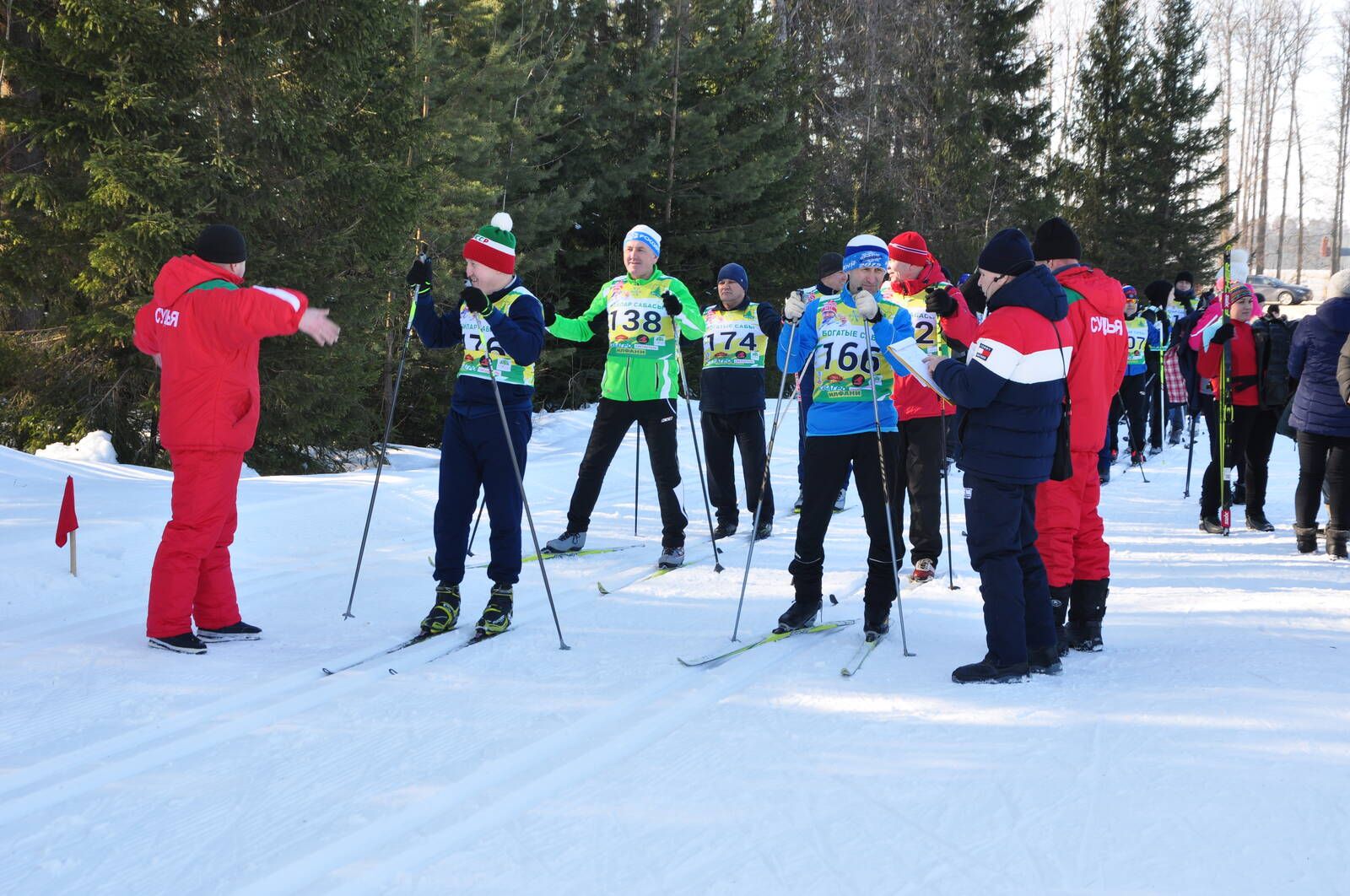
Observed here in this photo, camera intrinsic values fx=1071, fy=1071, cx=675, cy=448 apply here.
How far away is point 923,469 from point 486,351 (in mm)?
2685

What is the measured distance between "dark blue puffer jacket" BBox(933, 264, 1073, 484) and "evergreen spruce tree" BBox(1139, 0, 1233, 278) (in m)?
24.9

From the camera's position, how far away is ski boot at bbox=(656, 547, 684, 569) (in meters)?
6.75

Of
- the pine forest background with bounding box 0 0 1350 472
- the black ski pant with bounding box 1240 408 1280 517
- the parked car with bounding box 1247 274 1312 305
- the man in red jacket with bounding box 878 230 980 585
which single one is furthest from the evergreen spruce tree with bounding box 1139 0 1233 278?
Answer: the man in red jacket with bounding box 878 230 980 585

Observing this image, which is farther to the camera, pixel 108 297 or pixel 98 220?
pixel 108 297

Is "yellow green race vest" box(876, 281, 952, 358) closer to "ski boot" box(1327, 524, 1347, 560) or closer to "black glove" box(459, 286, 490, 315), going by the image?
"ski boot" box(1327, 524, 1347, 560)

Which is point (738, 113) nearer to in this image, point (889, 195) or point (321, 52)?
point (889, 195)

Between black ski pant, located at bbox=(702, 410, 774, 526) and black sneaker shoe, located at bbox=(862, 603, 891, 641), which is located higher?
black ski pant, located at bbox=(702, 410, 774, 526)

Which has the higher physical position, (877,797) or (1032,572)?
(1032,572)

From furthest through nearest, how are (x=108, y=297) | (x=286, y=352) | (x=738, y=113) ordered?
(x=738, y=113)
(x=286, y=352)
(x=108, y=297)

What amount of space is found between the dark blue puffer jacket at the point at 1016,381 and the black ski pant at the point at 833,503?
29.5 inches

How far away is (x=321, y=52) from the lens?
31.2 feet

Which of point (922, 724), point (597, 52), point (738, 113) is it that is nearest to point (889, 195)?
point (738, 113)

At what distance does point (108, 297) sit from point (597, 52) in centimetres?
1238

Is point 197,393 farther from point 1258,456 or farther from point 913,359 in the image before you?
point 1258,456
